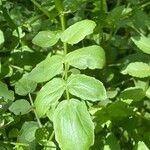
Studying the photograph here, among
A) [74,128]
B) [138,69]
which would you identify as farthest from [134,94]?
[74,128]

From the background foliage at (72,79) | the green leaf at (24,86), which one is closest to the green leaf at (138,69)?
the background foliage at (72,79)

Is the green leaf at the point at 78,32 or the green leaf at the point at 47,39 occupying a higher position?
the green leaf at the point at 78,32

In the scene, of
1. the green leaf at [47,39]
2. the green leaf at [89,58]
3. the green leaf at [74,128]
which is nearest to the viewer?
the green leaf at [74,128]

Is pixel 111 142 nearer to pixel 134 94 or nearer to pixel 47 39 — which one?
pixel 134 94

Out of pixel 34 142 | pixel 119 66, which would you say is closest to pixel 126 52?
pixel 119 66

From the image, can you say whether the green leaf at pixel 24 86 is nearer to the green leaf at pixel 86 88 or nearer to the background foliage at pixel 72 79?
the background foliage at pixel 72 79

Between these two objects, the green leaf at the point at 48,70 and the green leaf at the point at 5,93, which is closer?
the green leaf at the point at 48,70

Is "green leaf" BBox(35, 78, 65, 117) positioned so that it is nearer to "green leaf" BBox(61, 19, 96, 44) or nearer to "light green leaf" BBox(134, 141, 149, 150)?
"green leaf" BBox(61, 19, 96, 44)
